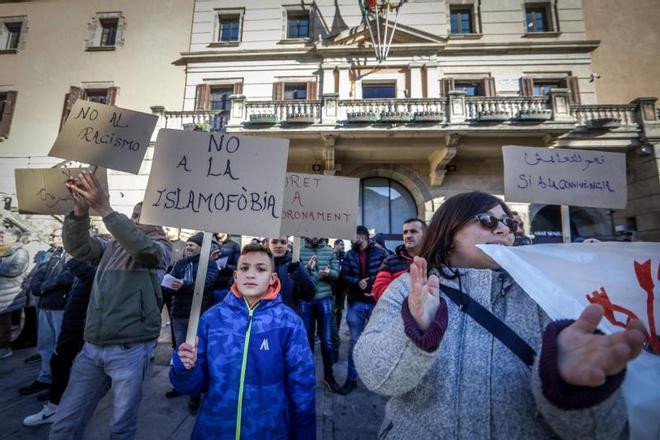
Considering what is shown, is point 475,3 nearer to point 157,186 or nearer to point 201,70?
point 201,70

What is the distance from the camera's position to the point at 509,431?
85cm

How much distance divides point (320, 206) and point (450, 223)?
171 cm

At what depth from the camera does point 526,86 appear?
31.2 feet

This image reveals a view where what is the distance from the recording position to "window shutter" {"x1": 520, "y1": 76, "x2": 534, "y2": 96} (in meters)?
9.41

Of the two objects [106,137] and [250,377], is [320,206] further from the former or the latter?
[106,137]

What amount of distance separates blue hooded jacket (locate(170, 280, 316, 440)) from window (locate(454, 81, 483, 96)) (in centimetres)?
1087

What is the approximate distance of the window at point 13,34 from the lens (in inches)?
491

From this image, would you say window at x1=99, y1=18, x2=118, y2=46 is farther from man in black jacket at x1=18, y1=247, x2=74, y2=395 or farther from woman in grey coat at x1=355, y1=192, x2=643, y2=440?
woman in grey coat at x1=355, y1=192, x2=643, y2=440

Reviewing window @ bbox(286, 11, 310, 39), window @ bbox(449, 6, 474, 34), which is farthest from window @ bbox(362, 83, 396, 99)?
window @ bbox(286, 11, 310, 39)

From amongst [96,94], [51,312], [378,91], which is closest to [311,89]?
[378,91]

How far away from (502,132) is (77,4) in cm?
1756

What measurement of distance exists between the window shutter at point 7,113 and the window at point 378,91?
13639 millimetres

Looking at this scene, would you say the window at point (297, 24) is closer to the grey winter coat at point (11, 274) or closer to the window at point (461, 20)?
the window at point (461, 20)

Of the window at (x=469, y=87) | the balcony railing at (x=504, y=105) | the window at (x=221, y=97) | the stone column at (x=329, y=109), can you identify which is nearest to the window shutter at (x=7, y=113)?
the window at (x=221, y=97)
